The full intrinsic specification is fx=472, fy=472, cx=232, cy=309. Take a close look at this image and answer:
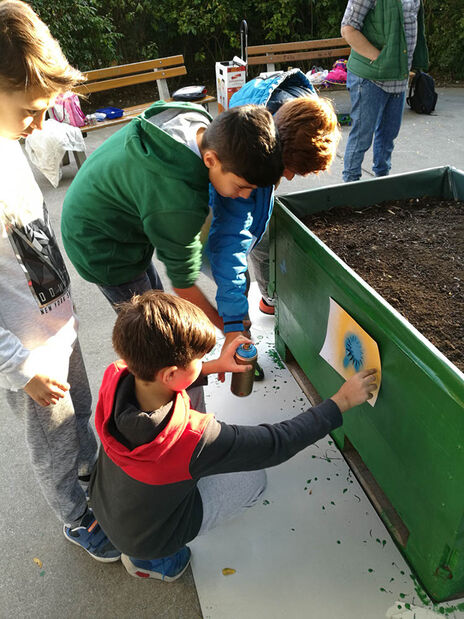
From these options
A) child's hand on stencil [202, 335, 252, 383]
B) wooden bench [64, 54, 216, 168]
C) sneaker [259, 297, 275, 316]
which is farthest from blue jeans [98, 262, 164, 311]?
wooden bench [64, 54, 216, 168]

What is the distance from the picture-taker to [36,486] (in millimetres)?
1840

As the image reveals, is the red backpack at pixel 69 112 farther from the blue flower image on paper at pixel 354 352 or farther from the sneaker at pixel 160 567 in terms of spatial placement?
the sneaker at pixel 160 567

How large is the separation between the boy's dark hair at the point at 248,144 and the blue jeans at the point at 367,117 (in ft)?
6.97

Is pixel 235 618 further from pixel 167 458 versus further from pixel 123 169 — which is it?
pixel 123 169

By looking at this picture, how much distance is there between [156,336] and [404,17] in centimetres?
292

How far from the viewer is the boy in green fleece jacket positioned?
4.14ft

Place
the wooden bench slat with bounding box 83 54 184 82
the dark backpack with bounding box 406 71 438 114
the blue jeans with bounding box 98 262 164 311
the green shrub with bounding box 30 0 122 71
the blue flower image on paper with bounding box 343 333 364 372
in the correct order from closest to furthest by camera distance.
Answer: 1. the blue flower image on paper with bounding box 343 333 364 372
2. the blue jeans with bounding box 98 262 164 311
3. the wooden bench slat with bounding box 83 54 184 82
4. the dark backpack with bounding box 406 71 438 114
5. the green shrub with bounding box 30 0 122 71

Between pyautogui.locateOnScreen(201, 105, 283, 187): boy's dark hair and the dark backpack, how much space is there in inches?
214

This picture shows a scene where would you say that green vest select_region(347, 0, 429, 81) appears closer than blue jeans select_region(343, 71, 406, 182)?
Yes

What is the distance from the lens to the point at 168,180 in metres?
1.29

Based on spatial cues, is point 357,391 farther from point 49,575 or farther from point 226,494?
point 49,575

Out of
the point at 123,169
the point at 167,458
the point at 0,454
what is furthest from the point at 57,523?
the point at 123,169

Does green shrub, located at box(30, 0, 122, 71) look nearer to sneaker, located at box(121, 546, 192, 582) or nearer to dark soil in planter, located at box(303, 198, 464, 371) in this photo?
dark soil in planter, located at box(303, 198, 464, 371)

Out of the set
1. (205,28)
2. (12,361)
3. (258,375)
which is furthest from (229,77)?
(12,361)
